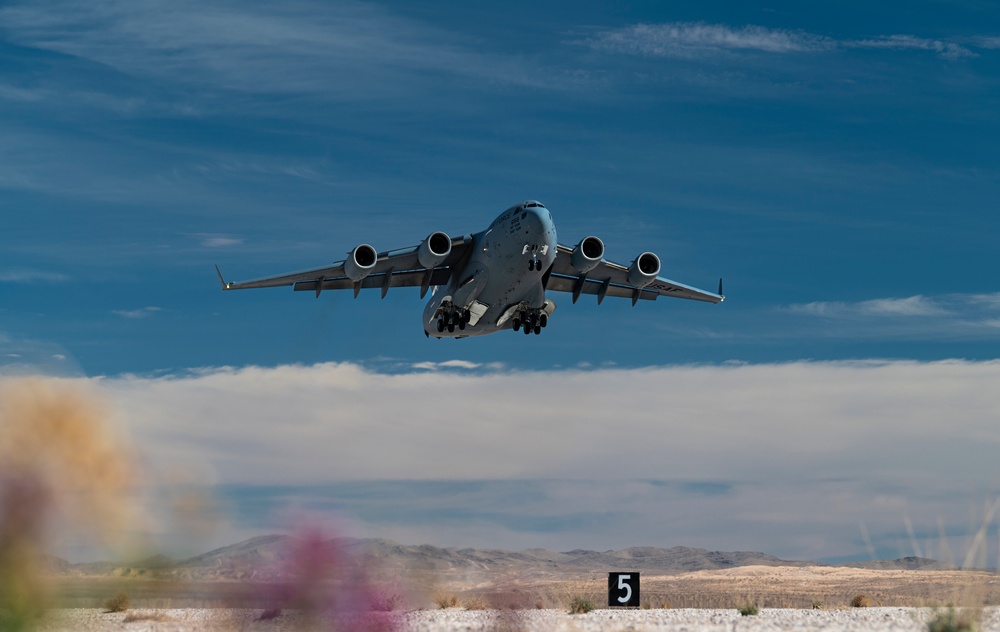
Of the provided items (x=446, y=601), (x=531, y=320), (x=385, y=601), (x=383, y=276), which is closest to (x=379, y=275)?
(x=383, y=276)

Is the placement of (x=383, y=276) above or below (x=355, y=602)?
above

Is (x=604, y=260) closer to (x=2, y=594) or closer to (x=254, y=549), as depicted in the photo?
(x=254, y=549)

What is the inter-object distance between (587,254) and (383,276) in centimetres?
847

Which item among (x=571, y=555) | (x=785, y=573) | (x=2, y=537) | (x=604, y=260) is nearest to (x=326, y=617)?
(x=2, y=537)

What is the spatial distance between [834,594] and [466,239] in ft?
140

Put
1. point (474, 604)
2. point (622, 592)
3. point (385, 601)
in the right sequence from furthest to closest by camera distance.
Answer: point (474, 604)
point (622, 592)
point (385, 601)

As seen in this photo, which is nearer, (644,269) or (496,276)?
(496,276)

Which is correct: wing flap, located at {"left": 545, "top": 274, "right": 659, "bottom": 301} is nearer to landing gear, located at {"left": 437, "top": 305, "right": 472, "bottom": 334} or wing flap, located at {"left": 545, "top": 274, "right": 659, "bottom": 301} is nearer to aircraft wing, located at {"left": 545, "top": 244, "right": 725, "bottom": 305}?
aircraft wing, located at {"left": 545, "top": 244, "right": 725, "bottom": 305}

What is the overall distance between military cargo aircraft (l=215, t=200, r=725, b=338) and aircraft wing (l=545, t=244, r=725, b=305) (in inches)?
1.6

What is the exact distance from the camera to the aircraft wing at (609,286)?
45812 millimetres

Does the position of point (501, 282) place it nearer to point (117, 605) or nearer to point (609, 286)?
point (609, 286)

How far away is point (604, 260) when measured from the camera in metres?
44.5

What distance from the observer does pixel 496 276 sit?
40.9 meters

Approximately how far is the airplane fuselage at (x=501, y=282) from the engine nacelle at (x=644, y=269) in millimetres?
3563
